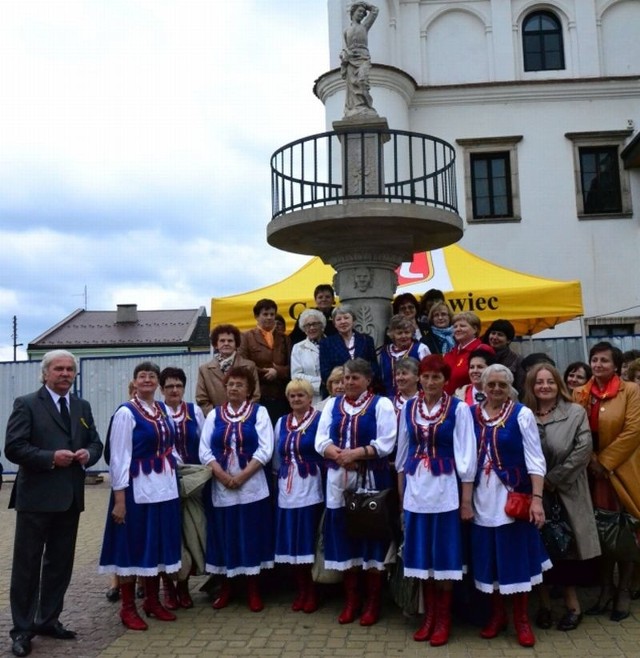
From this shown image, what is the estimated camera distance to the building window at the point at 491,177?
18.5 m

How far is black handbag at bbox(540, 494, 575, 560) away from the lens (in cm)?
483

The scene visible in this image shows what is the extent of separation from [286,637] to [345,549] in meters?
0.69

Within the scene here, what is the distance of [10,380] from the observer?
50.9 feet

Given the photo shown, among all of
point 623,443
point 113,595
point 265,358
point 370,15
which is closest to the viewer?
point 623,443

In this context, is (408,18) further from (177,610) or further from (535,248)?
(177,610)

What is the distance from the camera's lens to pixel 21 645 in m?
4.70

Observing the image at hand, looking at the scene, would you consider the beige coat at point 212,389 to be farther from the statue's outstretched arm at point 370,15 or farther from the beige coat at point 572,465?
the statue's outstretched arm at point 370,15

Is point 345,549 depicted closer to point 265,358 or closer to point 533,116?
point 265,358

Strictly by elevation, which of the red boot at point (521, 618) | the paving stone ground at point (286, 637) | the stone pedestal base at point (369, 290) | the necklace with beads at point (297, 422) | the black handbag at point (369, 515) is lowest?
the paving stone ground at point (286, 637)

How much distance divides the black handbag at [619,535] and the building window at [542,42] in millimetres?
16476

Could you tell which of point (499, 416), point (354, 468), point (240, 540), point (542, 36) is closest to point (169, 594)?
point (240, 540)

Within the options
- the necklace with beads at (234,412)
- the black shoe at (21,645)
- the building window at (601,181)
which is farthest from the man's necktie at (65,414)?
the building window at (601,181)

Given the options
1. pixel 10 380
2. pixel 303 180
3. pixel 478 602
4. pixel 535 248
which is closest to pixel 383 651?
Answer: pixel 478 602

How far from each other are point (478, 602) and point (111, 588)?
→ 301 cm
